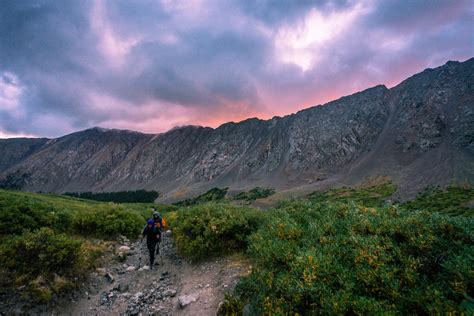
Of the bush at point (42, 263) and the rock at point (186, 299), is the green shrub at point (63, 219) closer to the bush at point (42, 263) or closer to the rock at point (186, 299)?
the bush at point (42, 263)

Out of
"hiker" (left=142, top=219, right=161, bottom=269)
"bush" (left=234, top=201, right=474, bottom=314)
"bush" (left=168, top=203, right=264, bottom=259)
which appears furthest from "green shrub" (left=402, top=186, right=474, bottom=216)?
"hiker" (left=142, top=219, right=161, bottom=269)

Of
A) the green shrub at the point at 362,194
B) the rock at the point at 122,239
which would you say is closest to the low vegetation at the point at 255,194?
the green shrub at the point at 362,194

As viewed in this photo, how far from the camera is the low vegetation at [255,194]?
103 meters

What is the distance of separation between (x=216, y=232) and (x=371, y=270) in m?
6.79

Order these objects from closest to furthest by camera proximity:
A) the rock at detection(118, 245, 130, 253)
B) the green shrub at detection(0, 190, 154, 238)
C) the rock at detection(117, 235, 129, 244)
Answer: the green shrub at detection(0, 190, 154, 238)
the rock at detection(118, 245, 130, 253)
the rock at detection(117, 235, 129, 244)

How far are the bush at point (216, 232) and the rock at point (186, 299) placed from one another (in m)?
2.54

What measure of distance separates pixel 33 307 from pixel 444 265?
1001cm

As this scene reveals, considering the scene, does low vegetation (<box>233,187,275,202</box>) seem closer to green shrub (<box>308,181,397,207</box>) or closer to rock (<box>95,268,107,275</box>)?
green shrub (<box>308,181,397,207</box>)

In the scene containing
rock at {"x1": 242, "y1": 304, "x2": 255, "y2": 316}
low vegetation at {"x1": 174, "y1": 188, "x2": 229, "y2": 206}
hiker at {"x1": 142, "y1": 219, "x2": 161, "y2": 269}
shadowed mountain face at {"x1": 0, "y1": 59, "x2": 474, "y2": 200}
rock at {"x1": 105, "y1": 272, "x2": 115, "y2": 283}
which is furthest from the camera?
low vegetation at {"x1": 174, "y1": 188, "x2": 229, "y2": 206}

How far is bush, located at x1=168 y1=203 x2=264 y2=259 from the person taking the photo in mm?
10258

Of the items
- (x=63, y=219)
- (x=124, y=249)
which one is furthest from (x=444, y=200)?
(x=63, y=219)

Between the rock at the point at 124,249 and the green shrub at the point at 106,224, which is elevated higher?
the green shrub at the point at 106,224

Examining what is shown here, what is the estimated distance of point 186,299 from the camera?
734cm

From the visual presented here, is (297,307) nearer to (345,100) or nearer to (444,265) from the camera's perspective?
(444,265)
